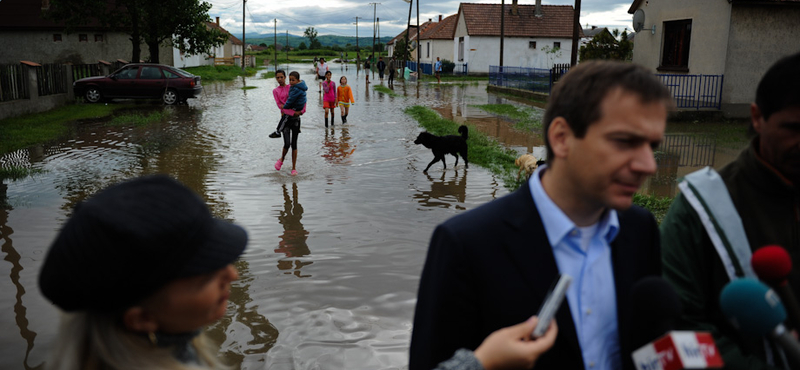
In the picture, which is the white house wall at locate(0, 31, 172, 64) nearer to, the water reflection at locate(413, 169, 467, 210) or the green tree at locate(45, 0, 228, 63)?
the green tree at locate(45, 0, 228, 63)

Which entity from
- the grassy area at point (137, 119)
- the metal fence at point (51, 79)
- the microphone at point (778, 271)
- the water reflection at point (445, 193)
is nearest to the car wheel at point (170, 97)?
the grassy area at point (137, 119)

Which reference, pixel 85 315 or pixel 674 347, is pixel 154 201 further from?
pixel 674 347

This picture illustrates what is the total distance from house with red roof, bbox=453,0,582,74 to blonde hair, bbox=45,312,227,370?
4804cm

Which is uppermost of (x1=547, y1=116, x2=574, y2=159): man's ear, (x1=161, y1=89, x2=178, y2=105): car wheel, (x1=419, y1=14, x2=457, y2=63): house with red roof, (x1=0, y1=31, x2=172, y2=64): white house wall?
(x1=419, y1=14, x2=457, y2=63): house with red roof

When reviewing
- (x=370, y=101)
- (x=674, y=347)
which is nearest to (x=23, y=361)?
(x=674, y=347)

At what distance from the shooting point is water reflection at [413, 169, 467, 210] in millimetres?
8672

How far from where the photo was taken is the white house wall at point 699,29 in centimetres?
1717

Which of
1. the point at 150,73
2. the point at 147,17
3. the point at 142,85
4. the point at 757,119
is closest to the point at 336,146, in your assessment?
the point at 757,119

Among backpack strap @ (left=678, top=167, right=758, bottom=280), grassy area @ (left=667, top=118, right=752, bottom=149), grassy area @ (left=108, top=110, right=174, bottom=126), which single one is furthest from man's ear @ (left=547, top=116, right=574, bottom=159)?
grassy area @ (left=108, top=110, right=174, bottom=126)

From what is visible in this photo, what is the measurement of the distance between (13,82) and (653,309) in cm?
2042

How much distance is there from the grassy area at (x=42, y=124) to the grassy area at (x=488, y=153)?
9.46 meters

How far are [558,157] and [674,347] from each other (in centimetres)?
67

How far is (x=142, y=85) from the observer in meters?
23.1

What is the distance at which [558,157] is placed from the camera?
182 centimetres
